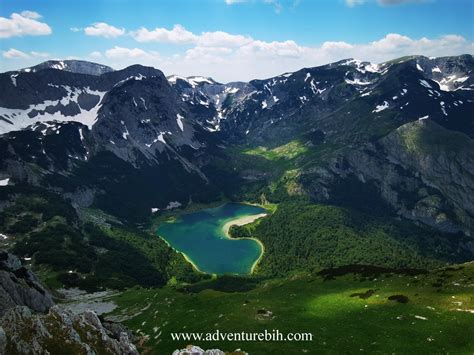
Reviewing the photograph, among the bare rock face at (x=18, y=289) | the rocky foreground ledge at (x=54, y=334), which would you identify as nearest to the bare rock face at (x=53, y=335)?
the rocky foreground ledge at (x=54, y=334)

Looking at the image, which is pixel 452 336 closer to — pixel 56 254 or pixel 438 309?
pixel 438 309

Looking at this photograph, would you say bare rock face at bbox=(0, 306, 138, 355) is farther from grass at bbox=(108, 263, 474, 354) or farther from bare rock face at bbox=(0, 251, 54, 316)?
bare rock face at bbox=(0, 251, 54, 316)

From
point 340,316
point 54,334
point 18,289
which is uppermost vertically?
point 54,334

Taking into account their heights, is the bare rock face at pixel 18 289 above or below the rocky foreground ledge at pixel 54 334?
below

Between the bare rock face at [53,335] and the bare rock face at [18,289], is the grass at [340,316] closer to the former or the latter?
the bare rock face at [53,335]

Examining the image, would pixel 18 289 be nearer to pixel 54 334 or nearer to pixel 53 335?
pixel 54 334

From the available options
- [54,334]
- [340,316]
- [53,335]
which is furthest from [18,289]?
[340,316]

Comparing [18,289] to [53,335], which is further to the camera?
[18,289]
